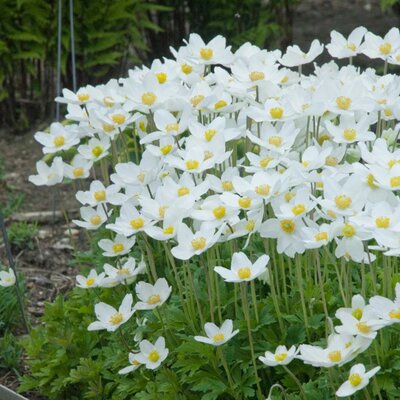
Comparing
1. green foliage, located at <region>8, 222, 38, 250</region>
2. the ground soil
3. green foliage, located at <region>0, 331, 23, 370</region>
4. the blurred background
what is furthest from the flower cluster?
the blurred background

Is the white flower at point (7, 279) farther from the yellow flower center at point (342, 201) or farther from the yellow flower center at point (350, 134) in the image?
the yellow flower center at point (342, 201)

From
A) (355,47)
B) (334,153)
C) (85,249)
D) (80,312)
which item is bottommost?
(85,249)

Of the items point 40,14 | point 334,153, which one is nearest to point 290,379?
point 334,153

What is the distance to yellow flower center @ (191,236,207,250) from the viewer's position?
2.44 metres

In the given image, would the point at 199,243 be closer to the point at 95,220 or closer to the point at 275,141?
the point at 275,141

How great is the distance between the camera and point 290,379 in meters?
2.59

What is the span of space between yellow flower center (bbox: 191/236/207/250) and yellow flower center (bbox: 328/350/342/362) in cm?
44

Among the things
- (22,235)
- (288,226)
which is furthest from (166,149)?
(22,235)

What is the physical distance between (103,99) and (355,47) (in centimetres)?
85

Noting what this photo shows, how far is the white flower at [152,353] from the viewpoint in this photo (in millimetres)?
2668

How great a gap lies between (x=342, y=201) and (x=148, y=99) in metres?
0.85

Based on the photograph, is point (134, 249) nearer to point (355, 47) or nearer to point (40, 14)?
point (355, 47)

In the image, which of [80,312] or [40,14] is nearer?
[80,312]

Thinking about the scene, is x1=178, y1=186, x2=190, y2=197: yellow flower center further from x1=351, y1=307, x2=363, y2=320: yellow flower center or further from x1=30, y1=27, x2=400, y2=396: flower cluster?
x1=351, y1=307, x2=363, y2=320: yellow flower center
